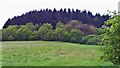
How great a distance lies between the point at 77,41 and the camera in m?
59.7

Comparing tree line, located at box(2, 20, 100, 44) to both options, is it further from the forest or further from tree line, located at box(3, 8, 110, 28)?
tree line, located at box(3, 8, 110, 28)

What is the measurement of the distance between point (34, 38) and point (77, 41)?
8.88m

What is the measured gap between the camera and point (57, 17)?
76062 millimetres

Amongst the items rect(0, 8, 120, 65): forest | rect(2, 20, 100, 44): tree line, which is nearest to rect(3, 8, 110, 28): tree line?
rect(0, 8, 120, 65): forest

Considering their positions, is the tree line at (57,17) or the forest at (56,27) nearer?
the forest at (56,27)

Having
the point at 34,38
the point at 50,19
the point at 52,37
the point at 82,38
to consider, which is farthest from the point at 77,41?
the point at 50,19

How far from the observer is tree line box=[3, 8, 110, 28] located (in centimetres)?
7119

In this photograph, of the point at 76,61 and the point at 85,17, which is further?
the point at 85,17

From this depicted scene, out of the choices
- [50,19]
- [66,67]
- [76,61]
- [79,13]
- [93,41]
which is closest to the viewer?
[66,67]

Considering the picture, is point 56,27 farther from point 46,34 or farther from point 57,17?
point 57,17

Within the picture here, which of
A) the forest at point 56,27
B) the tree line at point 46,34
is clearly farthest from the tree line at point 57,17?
the tree line at point 46,34

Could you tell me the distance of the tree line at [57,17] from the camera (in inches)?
2803

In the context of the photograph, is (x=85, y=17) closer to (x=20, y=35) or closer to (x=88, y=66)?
(x=20, y=35)

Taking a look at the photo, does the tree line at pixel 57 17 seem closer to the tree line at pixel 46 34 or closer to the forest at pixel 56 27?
the forest at pixel 56 27
